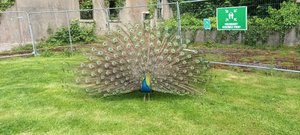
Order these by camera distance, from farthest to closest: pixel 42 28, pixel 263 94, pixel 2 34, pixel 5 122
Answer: pixel 42 28 < pixel 2 34 < pixel 263 94 < pixel 5 122

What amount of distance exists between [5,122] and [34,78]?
3308 millimetres

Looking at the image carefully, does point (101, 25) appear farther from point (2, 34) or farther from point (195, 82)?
point (195, 82)

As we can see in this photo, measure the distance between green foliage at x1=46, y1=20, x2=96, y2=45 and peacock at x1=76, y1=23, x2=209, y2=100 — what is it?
11.7m

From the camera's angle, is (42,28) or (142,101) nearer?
(142,101)

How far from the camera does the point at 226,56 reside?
10.7m

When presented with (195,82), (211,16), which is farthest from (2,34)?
(195,82)

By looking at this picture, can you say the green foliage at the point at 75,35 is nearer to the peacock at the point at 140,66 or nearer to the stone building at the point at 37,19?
the stone building at the point at 37,19

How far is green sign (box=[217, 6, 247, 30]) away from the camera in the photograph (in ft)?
27.5

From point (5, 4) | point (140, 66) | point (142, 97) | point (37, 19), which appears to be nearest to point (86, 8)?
point (37, 19)

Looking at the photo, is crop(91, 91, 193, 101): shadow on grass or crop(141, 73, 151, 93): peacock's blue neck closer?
crop(141, 73, 151, 93): peacock's blue neck

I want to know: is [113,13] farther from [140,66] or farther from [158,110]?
[158,110]

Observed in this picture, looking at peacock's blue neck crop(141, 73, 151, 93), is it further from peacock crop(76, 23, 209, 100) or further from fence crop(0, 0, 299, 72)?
fence crop(0, 0, 299, 72)

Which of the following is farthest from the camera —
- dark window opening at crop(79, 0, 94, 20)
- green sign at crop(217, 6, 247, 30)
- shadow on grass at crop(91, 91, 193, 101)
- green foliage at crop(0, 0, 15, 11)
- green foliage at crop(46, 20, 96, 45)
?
dark window opening at crop(79, 0, 94, 20)

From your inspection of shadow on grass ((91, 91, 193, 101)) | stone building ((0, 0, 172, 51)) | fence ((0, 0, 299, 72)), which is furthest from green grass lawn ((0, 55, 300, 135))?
stone building ((0, 0, 172, 51))
